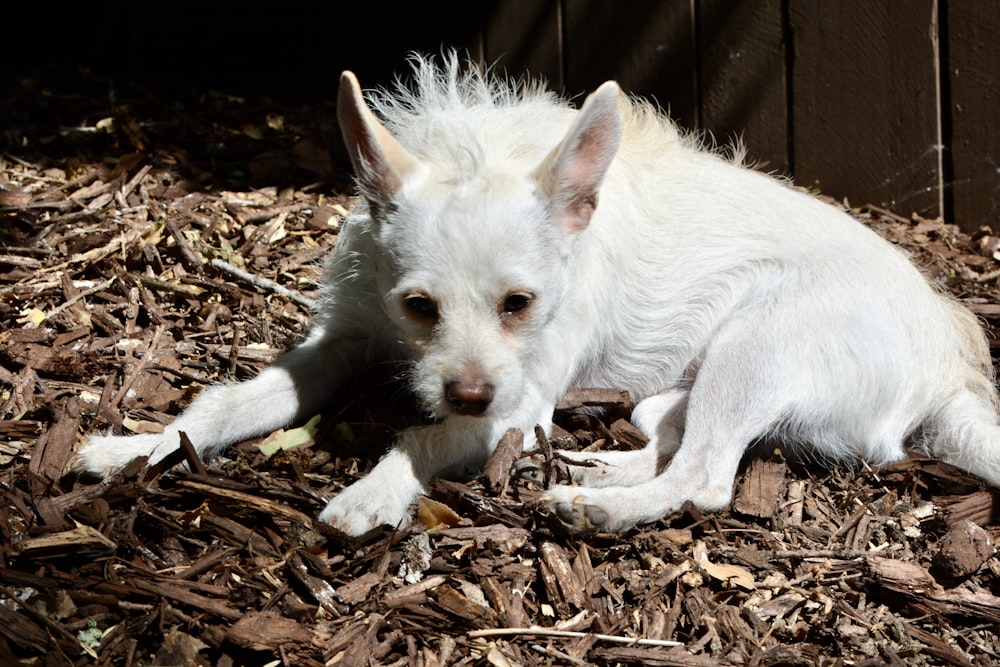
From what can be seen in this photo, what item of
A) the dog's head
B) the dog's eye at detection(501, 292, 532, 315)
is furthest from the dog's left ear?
the dog's eye at detection(501, 292, 532, 315)

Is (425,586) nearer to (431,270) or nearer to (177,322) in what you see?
(431,270)

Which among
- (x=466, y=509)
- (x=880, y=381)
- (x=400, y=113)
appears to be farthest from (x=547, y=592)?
(x=400, y=113)

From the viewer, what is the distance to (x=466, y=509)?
10.5 ft

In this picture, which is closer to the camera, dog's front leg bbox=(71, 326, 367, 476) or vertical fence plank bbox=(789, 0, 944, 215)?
dog's front leg bbox=(71, 326, 367, 476)

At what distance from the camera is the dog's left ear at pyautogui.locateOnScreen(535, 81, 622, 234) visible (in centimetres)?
309

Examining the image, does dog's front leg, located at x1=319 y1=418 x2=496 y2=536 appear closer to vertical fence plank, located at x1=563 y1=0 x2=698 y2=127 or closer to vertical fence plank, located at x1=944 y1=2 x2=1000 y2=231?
vertical fence plank, located at x1=563 y1=0 x2=698 y2=127

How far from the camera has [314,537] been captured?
292 centimetres

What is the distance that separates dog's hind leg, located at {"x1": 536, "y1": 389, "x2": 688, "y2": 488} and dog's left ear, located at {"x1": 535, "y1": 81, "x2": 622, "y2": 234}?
89cm

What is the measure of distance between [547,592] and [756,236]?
1858mm

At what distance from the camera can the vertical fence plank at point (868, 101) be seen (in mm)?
4879

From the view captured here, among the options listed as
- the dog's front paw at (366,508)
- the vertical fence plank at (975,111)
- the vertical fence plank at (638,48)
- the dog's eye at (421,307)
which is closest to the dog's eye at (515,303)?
the dog's eye at (421,307)

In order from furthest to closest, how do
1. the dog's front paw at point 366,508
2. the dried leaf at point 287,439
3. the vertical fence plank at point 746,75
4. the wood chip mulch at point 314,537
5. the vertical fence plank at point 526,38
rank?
the vertical fence plank at point 526,38, the vertical fence plank at point 746,75, the dried leaf at point 287,439, the dog's front paw at point 366,508, the wood chip mulch at point 314,537

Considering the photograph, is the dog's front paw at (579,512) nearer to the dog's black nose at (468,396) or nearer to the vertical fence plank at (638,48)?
the dog's black nose at (468,396)

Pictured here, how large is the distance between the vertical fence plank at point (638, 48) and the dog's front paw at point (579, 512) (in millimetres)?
3018
